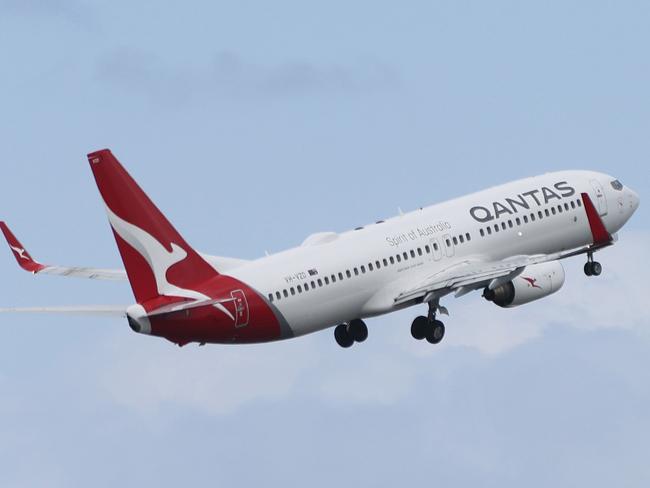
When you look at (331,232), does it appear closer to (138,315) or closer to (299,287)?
(299,287)

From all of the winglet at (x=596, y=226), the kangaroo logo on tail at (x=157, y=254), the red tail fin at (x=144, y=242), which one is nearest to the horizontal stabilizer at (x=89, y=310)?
the red tail fin at (x=144, y=242)

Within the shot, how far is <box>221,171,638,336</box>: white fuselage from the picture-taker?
85.1m

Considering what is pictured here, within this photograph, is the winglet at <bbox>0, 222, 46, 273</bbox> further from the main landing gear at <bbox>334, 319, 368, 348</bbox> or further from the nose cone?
the nose cone

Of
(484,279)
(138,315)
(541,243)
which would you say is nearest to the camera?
(138,315)

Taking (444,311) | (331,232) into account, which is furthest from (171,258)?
(444,311)

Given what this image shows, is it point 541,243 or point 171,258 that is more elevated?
point 171,258

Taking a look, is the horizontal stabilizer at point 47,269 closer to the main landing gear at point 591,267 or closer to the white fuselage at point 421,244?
the white fuselage at point 421,244

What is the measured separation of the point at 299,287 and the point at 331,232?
13.3 feet

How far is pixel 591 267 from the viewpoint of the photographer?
9725 centimetres

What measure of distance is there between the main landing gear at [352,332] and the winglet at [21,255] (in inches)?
558

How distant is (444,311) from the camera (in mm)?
89938

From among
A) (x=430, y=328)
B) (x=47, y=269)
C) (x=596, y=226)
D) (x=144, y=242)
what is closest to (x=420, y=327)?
(x=430, y=328)

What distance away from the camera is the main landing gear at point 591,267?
97.2m

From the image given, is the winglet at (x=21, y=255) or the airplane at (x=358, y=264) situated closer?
the airplane at (x=358, y=264)
